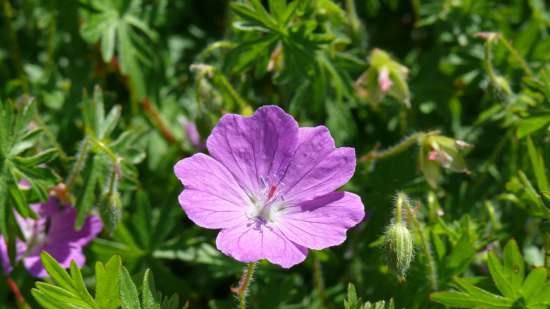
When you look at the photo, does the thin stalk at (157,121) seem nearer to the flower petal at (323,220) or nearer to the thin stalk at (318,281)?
the thin stalk at (318,281)

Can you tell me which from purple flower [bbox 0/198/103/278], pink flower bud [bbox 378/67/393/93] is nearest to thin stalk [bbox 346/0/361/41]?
pink flower bud [bbox 378/67/393/93]

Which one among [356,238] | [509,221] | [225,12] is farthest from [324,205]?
[225,12]

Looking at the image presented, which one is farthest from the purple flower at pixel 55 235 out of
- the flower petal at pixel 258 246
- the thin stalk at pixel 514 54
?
the thin stalk at pixel 514 54

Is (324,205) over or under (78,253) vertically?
over

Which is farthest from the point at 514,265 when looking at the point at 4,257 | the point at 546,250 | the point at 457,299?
the point at 4,257

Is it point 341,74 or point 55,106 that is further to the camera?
point 55,106

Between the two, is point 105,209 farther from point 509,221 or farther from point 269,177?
point 509,221

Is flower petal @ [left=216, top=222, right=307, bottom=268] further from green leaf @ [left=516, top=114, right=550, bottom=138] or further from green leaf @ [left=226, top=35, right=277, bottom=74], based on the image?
green leaf @ [left=516, top=114, right=550, bottom=138]
